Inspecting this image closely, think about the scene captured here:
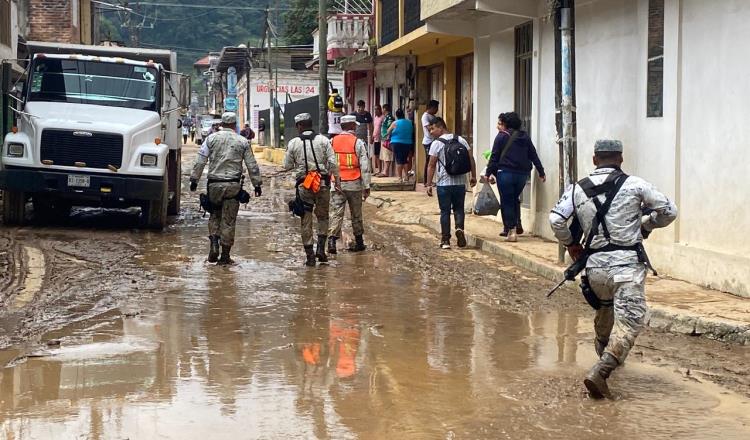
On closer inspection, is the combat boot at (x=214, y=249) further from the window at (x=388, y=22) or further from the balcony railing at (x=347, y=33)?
the balcony railing at (x=347, y=33)

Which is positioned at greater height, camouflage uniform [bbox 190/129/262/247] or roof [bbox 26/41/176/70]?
roof [bbox 26/41/176/70]

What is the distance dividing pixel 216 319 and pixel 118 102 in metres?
7.62

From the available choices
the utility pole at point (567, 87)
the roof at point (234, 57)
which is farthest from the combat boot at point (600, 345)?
the roof at point (234, 57)

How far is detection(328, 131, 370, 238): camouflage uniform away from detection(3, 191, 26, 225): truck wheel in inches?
191

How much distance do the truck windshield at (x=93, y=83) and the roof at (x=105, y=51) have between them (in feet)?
2.78

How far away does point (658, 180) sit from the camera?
35.4ft

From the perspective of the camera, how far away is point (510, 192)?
44.5ft

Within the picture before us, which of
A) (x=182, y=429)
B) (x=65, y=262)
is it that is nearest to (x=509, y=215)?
(x=65, y=262)

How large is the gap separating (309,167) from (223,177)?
104 centimetres

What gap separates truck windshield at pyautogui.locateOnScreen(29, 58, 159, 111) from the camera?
15.3 metres

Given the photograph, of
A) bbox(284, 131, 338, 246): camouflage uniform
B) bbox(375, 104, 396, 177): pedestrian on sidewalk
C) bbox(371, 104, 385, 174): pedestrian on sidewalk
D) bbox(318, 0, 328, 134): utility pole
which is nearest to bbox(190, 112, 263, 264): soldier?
bbox(284, 131, 338, 246): camouflage uniform

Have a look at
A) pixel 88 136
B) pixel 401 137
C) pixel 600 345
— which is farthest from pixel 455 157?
pixel 401 137

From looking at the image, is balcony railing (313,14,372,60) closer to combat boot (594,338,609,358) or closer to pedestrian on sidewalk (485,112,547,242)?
pedestrian on sidewalk (485,112,547,242)

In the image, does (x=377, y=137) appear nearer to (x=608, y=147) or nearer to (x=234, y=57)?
(x=608, y=147)
